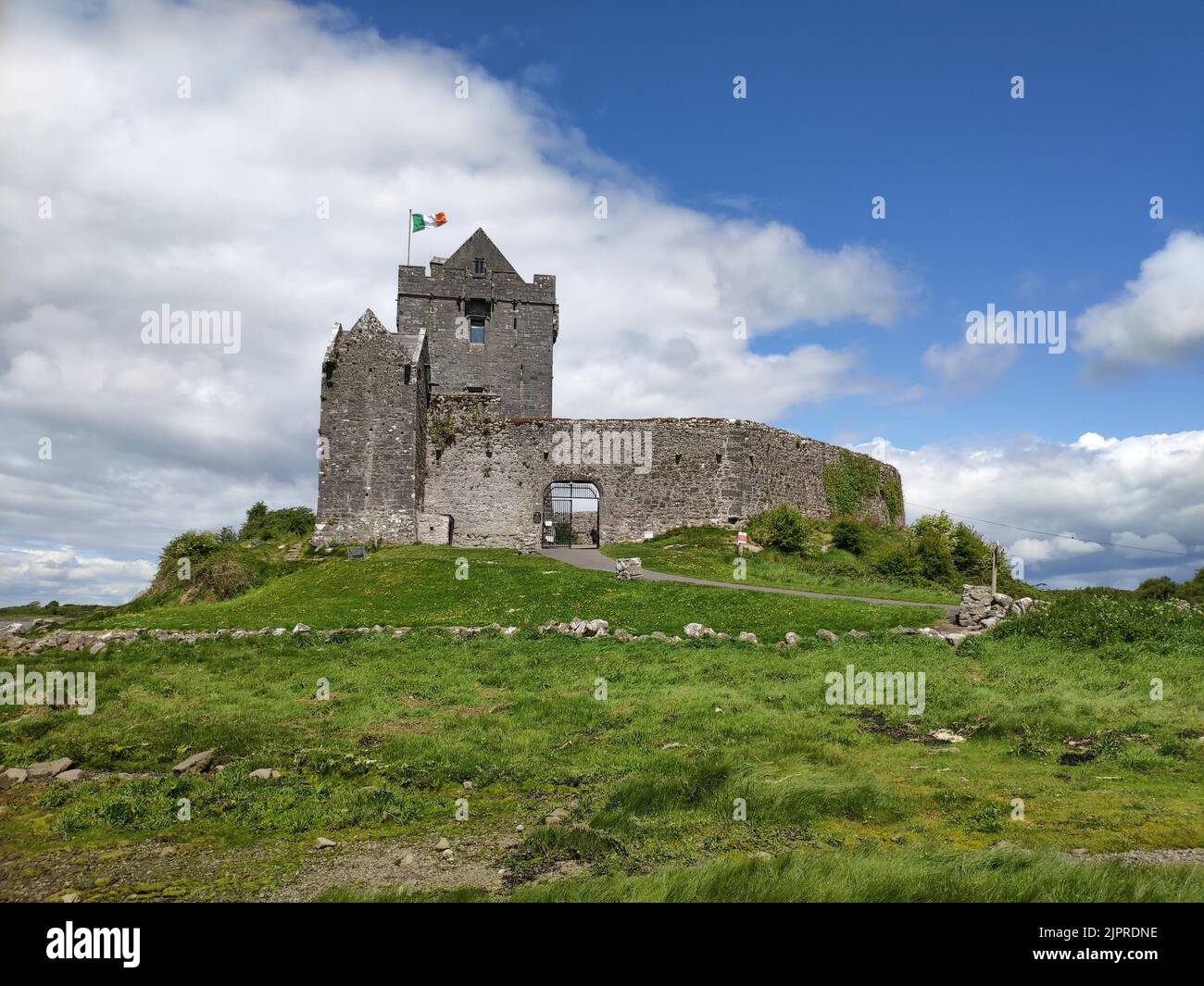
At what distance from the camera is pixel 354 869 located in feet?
22.7

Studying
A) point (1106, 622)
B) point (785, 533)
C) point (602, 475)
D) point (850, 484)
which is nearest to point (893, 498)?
point (850, 484)

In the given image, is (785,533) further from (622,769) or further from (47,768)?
(47,768)

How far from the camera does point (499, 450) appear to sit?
4400 cm

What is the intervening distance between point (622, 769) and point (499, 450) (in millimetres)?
35153

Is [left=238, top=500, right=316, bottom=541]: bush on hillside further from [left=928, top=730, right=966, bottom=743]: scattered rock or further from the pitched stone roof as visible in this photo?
[left=928, top=730, right=966, bottom=743]: scattered rock

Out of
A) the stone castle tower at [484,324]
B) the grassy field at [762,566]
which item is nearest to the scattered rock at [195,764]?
the grassy field at [762,566]

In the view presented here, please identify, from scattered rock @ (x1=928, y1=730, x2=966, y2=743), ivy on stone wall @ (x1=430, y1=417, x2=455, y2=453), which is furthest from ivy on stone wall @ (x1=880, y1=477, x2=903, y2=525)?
scattered rock @ (x1=928, y1=730, x2=966, y2=743)

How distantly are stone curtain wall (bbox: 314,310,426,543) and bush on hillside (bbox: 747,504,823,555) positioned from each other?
60.0 feet

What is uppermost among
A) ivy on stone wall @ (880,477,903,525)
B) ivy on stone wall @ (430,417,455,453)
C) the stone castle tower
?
the stone castle tower

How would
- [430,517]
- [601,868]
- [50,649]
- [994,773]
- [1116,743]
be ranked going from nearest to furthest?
Answer: [601,868] < [994,773] < [1116,743] < [50,649] < [430,517]

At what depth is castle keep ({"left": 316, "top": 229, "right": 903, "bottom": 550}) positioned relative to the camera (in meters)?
38.1

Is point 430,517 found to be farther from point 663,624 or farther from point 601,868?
point 601,868
